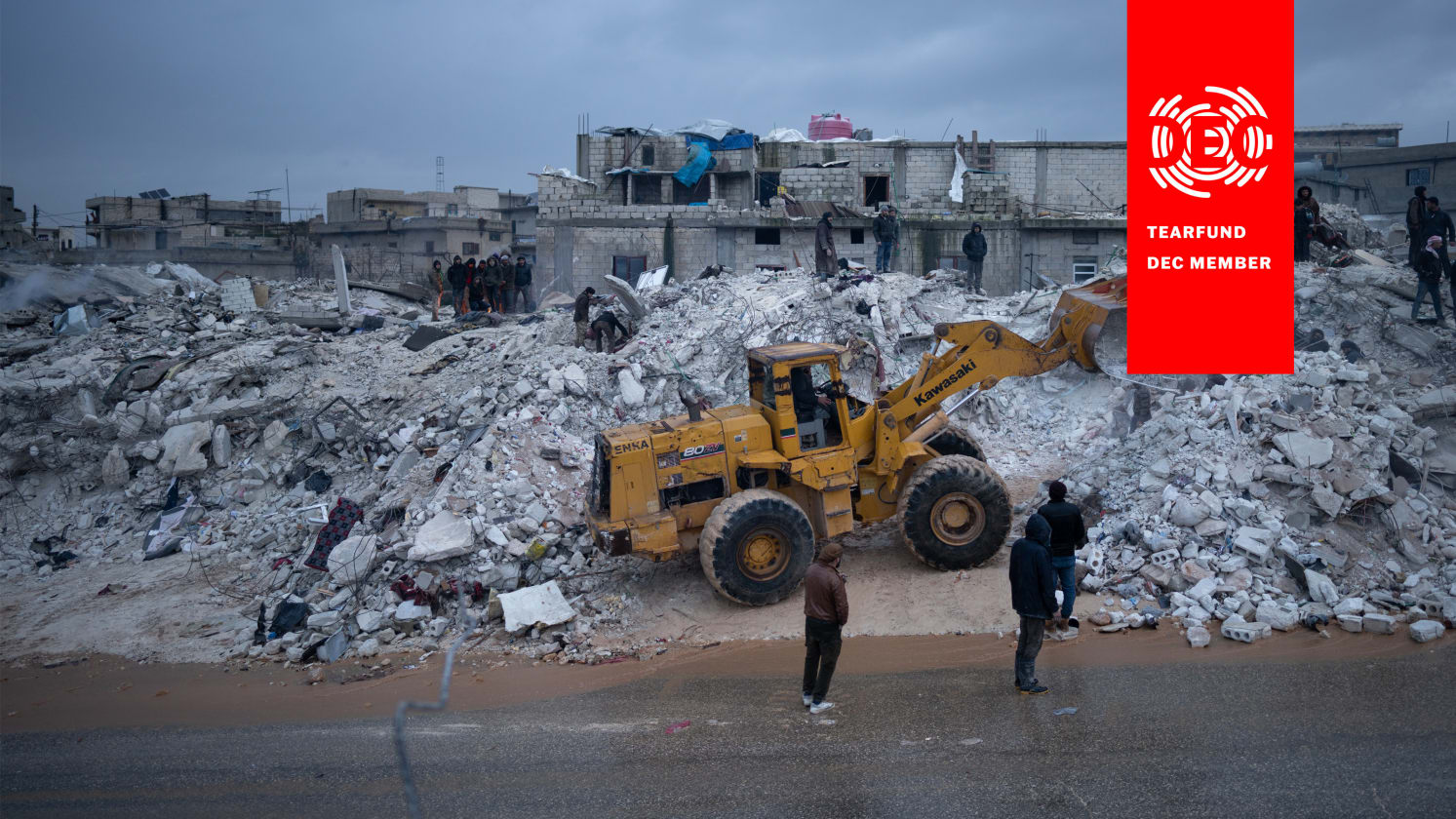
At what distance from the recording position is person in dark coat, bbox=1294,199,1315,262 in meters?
13.3

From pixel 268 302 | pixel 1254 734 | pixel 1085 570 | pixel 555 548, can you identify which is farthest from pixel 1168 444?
pixel 268 302

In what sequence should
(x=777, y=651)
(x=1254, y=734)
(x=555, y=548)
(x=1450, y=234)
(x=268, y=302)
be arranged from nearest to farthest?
(x=1254, y=734) < (x=777, y=651) < (x=555, y=548) < (x=1450, y=234) < (x=268, y=302)

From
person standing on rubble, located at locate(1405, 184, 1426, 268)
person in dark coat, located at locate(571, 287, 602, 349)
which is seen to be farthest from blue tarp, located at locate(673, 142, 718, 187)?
person standing on rubble, located at locate(1405, 184, 1426, 268)

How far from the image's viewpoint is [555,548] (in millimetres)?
9398

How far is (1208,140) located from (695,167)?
594 inches

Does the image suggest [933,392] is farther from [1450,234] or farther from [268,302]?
[268,302]

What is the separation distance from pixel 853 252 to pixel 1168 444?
14.6 metres

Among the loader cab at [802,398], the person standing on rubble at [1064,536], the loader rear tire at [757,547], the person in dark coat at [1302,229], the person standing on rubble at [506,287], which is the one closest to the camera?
the person standing on rubble at [1064,536]

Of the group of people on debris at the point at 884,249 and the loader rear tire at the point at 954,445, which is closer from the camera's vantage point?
the loader rear tire at the point at 954,445

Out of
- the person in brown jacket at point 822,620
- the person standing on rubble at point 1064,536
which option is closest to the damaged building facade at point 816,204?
the person standing on rubble at point 1064,536

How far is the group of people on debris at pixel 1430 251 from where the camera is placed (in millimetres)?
10844

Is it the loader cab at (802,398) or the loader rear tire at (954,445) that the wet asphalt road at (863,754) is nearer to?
the loader cab at (802,398)

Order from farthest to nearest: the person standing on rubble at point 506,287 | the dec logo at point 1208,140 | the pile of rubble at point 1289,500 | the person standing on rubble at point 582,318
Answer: the person standing on rubble at point 506,287
the person standing on rubble at point 582,318
the dec logo at point 1208,140
the pile of rubble at point 1289,500

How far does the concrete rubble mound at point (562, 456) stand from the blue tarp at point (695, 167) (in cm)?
934
